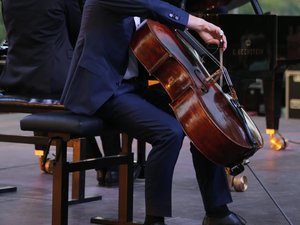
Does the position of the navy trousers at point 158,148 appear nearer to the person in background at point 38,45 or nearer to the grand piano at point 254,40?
the person in background at point 38,45

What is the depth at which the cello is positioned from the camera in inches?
113

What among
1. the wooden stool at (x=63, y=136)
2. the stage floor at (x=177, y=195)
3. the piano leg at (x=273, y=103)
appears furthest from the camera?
the piano leg at (x=273, y=103)

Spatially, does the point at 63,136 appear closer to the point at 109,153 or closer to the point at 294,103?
the point at 109,153

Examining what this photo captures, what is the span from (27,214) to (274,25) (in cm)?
239

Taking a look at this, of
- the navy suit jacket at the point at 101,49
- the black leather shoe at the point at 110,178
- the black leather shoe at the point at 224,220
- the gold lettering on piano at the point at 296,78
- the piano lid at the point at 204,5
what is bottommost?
the black leather shoe at the point at 110,178

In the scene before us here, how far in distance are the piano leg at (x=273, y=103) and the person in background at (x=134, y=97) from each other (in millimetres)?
2882

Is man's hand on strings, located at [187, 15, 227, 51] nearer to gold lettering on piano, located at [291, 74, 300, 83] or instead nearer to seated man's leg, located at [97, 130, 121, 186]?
seated man's leg, located at [97, 130, 121, 186]

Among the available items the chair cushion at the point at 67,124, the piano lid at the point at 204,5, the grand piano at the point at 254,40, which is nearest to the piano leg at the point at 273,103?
the grand piano at the point at 254,40

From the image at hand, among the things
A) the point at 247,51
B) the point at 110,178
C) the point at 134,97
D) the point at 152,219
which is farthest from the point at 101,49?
the point at 247,51

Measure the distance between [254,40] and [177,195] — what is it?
149 centimetres

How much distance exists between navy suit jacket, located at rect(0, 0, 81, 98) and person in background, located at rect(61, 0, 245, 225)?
3.26 ft

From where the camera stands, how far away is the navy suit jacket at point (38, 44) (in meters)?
4.18

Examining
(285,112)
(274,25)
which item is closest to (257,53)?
(274,25)

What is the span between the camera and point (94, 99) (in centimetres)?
310
